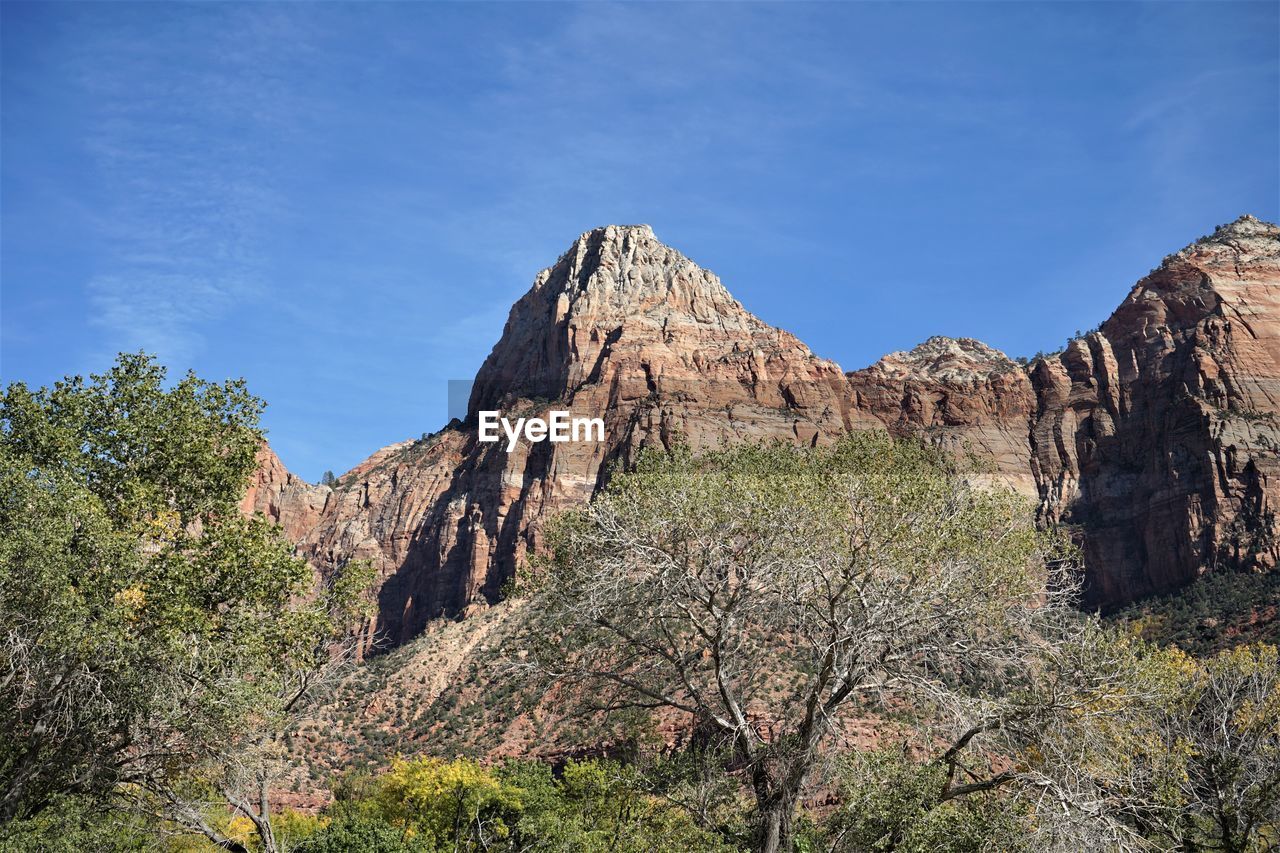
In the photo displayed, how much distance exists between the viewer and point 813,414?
120 metres

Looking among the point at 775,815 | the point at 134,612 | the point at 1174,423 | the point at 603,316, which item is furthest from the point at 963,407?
the point at 134,612

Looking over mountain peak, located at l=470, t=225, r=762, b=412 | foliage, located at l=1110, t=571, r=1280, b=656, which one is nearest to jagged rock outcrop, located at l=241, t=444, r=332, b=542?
mountain peak, located at l=470, t=225, r=762, b=412

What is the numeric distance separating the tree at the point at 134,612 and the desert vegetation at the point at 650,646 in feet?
0.21

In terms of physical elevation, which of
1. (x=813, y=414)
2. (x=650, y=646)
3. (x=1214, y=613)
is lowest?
(x=1214, y=613)

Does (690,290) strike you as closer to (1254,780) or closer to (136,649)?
(1254,780)

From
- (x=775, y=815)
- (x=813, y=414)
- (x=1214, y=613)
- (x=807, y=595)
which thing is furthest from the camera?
(x=813, y=414)

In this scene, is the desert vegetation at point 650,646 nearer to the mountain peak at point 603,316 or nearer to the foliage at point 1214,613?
the foliage at point 1214,613

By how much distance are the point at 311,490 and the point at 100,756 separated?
12402 centimetres

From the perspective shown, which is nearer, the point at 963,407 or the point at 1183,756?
the point at 1183,756

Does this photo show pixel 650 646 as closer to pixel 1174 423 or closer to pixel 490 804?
pixel 490 804

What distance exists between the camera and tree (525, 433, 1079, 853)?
843 inches

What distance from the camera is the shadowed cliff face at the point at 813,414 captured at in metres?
109

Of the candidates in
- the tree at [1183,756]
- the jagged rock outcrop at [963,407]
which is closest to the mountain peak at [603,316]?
the jagged rock outcrop at [963,407]

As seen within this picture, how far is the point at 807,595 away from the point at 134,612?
13.2 meters
